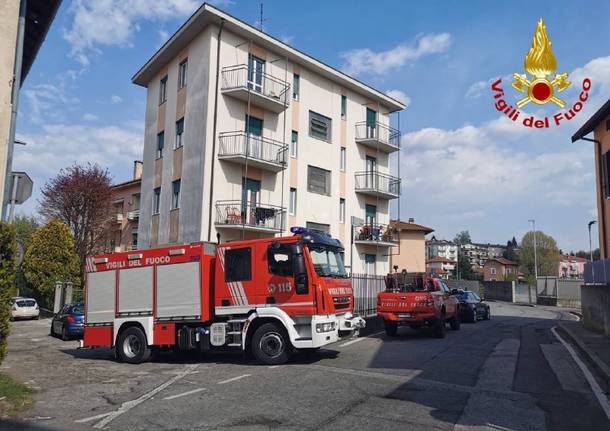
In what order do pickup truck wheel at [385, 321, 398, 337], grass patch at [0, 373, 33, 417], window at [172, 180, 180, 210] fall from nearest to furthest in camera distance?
grass patch at [0, 373, 33, 417] < pickup truck wheel at [385, 321, 398, 337] < window at [172, 180, 180, 210]

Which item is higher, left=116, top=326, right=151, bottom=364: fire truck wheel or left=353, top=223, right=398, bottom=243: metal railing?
left=353, top=223, right=398, bottom=243: metal railing

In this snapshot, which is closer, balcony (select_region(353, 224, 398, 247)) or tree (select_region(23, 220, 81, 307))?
balcony (select_region(353, 224, 398, 247))

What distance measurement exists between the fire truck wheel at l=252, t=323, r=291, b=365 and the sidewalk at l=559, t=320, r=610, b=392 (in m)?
6.04

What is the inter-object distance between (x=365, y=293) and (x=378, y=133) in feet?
42.9

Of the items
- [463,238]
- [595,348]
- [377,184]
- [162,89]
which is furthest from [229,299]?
[463,238]

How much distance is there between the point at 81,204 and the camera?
37.1 meters

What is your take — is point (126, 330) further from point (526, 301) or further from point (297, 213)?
point (526, 301)

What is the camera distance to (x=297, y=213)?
86.5 feet

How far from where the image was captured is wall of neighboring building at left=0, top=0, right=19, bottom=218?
9102mm

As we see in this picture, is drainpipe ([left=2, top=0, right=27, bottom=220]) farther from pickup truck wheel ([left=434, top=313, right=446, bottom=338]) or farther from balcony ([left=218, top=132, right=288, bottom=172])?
balcony ([left=218, top=132, right=288, bottom=172])

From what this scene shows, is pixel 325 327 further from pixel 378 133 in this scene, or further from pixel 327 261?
pixel 378 133

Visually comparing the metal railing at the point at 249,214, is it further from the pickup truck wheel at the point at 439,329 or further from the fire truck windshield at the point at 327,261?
the fire truck windshield at the point at 327,261

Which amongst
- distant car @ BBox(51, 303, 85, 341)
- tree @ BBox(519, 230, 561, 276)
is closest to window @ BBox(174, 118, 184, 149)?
distant car @ BBox(51, 303, 85, 341)

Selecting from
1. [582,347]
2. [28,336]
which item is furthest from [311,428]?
[28,336]
